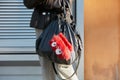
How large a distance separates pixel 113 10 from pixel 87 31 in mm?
357

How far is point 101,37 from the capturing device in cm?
335

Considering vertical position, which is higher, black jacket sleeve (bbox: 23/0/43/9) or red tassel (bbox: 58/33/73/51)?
black jacket sleeve (bbox: 23/0/43/9)

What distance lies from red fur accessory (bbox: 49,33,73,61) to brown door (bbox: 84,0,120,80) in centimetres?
119

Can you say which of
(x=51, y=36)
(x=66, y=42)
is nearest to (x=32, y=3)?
(x=51, y=36)

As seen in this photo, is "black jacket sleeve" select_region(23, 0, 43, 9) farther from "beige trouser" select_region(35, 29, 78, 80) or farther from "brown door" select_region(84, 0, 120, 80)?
"brown door" select_region(84, 0, 120, 80)

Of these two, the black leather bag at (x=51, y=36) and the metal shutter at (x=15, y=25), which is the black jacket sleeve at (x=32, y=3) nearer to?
the black leather bag at (x=51, y=36)

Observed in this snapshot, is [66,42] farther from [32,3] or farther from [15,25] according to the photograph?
[15,25]

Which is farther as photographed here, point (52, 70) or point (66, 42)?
point (52, 70)

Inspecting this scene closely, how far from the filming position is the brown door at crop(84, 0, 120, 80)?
3332 mm

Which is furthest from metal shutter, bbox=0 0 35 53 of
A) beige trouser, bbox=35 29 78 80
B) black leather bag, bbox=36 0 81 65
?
black leather bag, bbox=36 0 81 65

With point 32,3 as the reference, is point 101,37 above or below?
below

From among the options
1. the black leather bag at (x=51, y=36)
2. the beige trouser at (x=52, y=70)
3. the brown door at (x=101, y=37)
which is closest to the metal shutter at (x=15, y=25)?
the brown door at (x=101, y=37)

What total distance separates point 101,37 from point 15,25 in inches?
37.1

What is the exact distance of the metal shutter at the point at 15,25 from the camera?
3383 mm
